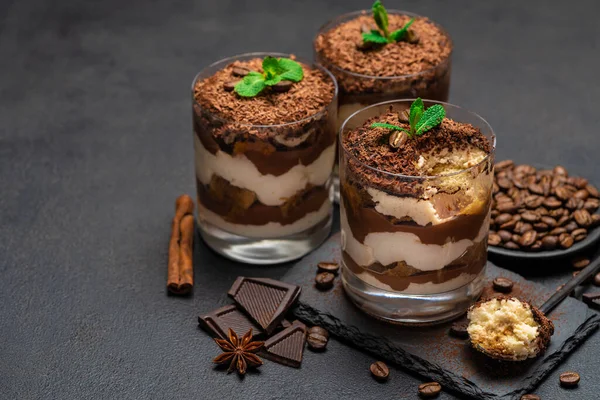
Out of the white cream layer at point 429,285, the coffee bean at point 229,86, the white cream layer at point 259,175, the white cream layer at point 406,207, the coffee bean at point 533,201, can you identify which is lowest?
the coffee bean at point 533,201

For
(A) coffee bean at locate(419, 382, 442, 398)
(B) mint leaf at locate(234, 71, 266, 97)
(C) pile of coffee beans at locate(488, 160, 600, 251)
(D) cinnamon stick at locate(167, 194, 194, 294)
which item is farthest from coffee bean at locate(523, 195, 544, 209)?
(D) cinnamon stick at locate(167, 194, 194, 294)

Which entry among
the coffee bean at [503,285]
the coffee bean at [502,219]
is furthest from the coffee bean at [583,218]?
the coffee bean at [503,285]

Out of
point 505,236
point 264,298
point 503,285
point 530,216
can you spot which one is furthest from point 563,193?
point 264,298

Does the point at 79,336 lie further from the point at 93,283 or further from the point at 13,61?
the point at 13,61

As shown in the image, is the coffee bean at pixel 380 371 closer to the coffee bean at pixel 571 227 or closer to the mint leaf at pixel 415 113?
the mint leaf at pixel 415 113

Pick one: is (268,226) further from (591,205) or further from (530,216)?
(591,205)

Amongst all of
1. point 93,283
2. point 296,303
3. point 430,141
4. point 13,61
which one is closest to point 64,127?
point 13,61
